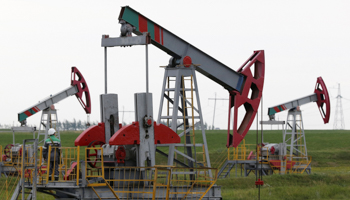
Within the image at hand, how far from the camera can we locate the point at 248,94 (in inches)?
610

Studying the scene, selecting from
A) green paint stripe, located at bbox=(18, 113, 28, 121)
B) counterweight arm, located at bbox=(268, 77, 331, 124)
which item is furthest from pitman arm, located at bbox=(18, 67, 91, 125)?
counterweight arm, located at bbox=(268, 77, 331, 124)

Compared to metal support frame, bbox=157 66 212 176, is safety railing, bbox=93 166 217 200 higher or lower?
lower

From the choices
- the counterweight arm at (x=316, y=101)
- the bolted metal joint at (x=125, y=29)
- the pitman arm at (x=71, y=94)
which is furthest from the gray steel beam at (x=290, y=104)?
the bolted metal joint at (x=125, y=29)

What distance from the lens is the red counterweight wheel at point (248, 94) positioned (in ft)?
50.0

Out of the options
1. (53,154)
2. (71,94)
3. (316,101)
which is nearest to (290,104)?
(316,101)

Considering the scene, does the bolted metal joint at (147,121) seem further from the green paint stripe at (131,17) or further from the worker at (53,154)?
the green paint stripe at (131,17)

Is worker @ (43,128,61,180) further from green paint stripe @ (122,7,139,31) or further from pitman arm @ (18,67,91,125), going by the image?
pitman arm @ (18,67,91,125)

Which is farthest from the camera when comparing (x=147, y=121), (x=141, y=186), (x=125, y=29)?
(x=125, y=29)

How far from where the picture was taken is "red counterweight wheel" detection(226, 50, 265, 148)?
15250 mm

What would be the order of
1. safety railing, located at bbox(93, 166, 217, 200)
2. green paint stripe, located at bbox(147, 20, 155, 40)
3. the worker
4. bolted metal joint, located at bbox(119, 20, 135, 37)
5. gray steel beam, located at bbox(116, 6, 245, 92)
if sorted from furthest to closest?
green paint stripe, located at bbox(147, 20, 155, 40), gray steel beam, located at bbox(116, 6, 245, 92), bolted metal joint, located at bbox(119, 20, 135, 37), safety railing, located at bbox(93, 166, 217, 200), the worker

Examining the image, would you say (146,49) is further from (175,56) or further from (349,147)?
(349,147)

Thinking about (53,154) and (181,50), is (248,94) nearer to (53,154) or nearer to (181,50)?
(181,50)

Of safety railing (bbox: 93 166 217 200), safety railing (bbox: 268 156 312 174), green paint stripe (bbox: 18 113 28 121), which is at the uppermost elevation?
green paint stripe (bbox: 18 113 28 121)

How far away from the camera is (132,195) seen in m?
12.4
